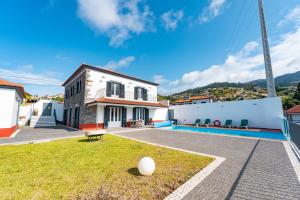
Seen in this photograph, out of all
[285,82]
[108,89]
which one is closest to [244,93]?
[108,89]

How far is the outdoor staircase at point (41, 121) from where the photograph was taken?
2274 centimetres

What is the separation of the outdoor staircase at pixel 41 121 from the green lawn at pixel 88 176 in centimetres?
2065

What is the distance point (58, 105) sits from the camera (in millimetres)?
27688

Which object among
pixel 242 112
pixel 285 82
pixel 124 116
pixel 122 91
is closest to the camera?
pixel 242 112

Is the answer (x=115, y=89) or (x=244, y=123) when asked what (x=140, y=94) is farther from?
(x=244, y=123)

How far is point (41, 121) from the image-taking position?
A: 2361 centimetres

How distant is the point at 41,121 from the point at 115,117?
1524 cm

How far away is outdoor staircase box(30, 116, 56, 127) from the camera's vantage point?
74.6 ft

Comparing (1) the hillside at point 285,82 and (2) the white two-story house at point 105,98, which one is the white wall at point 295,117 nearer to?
(2) the white two-story house at point 105,98

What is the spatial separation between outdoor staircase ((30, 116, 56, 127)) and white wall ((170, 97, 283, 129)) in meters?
24.1

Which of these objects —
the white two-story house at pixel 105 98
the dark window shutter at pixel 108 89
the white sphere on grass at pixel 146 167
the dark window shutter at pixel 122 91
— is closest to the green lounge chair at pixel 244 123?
the white two-story house at pixel 105 98

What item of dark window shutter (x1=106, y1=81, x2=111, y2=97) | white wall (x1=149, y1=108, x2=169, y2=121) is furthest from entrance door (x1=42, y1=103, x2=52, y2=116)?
white wall (x1=149, y1=108, x2=169, y2=121)

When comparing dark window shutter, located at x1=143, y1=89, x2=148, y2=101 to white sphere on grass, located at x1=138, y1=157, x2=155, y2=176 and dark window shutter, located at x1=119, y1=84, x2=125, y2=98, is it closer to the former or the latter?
dark window shutter, located at x1=119, y1=84, x2=125, y2=98

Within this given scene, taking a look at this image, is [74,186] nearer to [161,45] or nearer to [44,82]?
[161,45]
